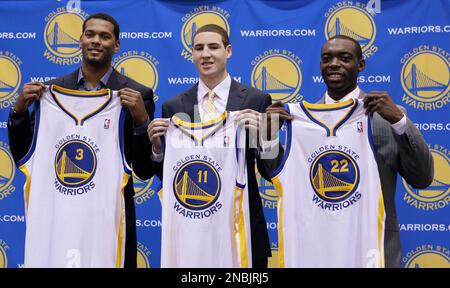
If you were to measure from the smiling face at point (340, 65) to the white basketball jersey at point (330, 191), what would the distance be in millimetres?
150

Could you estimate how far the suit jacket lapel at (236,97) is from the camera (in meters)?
3.18

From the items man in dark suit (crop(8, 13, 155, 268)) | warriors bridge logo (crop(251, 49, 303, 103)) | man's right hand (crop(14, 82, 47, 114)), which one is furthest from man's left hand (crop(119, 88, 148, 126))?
warriors bridge logo (crop(251, 49, 303, 103))

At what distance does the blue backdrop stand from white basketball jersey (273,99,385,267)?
1419 mm

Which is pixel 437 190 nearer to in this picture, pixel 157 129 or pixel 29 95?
pixel 157 129

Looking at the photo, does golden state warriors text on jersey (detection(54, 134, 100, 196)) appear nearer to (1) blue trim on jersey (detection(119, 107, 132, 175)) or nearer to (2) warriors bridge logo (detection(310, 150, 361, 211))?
(1) blue trim on jersey (detection(119, 107, 132, 175))

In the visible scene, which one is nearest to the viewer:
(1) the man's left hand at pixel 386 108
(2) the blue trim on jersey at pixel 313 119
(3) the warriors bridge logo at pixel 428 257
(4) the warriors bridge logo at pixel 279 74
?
(1) the man's left hand at pixel 386 108

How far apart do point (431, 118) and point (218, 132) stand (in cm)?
190

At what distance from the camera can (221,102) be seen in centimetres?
324

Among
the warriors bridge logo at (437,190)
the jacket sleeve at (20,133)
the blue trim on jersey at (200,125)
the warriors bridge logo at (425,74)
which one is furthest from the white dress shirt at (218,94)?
the warriors bridge logo at (437,190)

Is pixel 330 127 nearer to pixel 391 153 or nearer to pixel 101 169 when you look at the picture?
pixel 391 153

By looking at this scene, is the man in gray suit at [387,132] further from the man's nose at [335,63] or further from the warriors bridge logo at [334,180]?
Result: the warriors bridge logo at [334,180]

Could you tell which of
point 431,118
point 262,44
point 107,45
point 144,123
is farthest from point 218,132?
point 431,118

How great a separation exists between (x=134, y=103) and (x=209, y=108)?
1.30 feet

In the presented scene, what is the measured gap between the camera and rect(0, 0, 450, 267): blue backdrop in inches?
167
